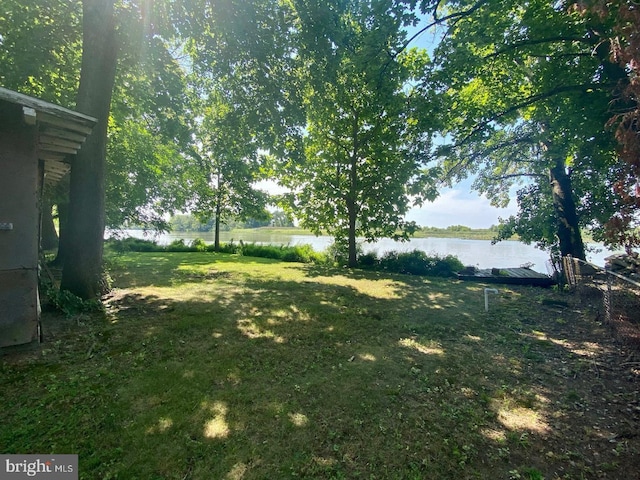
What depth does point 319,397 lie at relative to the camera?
2.96 meters

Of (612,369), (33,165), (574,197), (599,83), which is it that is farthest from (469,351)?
(574,197)

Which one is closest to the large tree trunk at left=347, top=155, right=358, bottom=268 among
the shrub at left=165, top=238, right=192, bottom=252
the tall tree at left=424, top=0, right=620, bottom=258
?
the tall tree at left=424, top=0, right=620, bottom=258

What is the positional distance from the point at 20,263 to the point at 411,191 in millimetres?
10684

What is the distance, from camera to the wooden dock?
9867 millimetres

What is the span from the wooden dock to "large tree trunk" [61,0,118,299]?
11664 millimetres

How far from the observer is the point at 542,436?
2.48m

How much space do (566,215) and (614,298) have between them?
6.90 m

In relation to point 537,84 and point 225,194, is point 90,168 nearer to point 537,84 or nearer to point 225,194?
point 537,84

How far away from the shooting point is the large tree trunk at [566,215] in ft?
34.4

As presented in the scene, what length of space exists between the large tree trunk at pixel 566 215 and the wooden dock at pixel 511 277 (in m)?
1.51

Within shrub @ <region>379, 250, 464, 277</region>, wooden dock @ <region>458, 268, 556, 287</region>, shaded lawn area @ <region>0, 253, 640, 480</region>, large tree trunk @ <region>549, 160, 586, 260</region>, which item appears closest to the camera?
shaded lawn area @ <region>0, 253, 640, 480</region>

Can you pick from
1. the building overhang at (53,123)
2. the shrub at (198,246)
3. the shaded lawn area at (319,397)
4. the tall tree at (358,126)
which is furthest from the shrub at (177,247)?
the building overhang at (53,123)

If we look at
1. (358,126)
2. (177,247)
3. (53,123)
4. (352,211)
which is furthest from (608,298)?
(177,247)

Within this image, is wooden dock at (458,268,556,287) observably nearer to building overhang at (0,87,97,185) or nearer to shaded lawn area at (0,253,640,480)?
shaded lawn area at (0,253,640,480)
